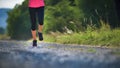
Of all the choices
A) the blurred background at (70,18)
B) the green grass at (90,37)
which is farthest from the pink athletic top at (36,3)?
the green grass at (90,37)

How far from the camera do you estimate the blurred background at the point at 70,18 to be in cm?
316

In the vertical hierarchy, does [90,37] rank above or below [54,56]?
above

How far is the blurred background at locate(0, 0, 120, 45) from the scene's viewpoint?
316cm

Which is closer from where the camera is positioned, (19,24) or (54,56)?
(54,56)

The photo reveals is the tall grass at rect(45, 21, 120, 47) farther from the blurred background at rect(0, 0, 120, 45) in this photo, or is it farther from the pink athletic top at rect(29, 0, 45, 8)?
the pink athletic top at rect(29, 0, 45, 8)

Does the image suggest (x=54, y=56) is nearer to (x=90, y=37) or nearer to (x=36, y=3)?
(x=90, y=37)

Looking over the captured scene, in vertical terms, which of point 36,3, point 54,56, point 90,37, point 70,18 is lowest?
point 54,56

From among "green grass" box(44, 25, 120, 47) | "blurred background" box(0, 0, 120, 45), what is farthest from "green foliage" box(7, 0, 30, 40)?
"green grass" box(44, 25, 120, 47)

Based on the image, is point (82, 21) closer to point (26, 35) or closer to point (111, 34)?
point (111, 34)

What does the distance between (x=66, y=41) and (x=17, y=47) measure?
1.52 ft

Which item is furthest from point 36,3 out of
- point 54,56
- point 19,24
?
point 54,56

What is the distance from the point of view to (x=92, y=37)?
10.6 feet

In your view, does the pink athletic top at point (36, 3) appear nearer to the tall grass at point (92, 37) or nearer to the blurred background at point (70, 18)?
the blurred background at point (70, 18)

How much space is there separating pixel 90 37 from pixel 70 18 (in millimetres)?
249
